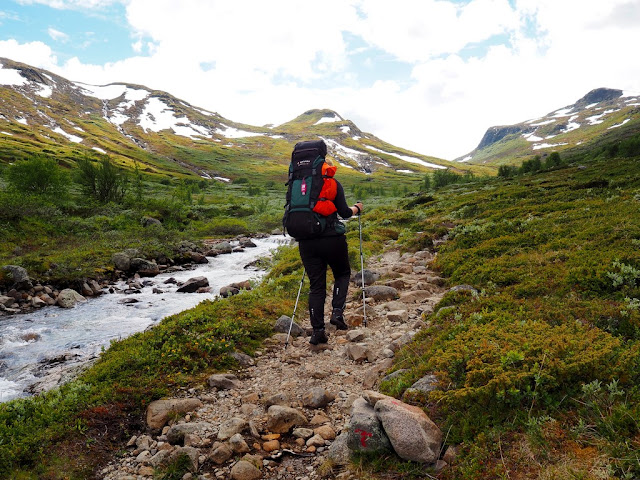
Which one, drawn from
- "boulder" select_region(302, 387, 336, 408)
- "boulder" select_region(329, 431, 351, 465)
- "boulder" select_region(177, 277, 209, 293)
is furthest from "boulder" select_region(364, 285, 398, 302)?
"boulder" select_region(177, 277, 209, 293)

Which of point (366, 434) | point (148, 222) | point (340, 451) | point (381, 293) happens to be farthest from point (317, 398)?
point (148, 222)

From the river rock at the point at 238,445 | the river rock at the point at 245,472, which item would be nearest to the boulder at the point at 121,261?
the river rock at the point at 238,445

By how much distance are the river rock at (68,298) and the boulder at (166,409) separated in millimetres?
14839

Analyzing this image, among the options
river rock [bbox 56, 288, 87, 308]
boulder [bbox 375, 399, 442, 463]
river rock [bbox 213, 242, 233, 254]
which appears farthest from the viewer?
river rock [bbox 213, 242, 233, 254]

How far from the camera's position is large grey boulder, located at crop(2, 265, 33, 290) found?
59.8 feet

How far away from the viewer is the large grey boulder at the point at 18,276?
18.2 metres

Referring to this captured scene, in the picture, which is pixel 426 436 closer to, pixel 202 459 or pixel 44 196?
pixel 202 459

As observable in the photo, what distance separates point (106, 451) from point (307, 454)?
2871 mm

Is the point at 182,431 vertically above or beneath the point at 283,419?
beneath

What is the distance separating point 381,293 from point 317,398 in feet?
17.8

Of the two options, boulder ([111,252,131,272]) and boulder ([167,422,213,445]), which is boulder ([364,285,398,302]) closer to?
boulder ([167,422,213,445])

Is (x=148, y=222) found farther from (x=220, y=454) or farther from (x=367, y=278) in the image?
(x=220, y=454)

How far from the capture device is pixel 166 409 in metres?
5.80

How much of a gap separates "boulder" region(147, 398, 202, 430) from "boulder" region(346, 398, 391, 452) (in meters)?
2.90
